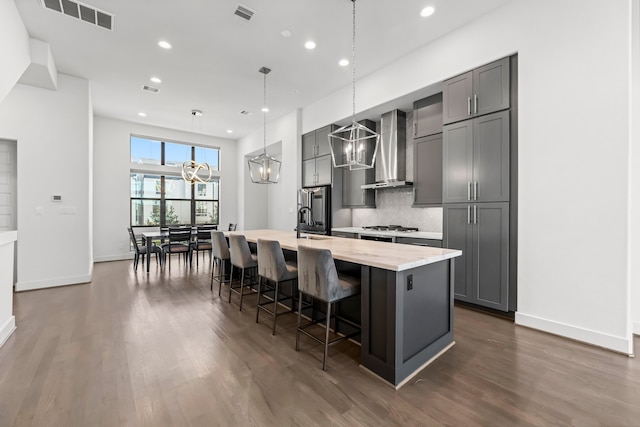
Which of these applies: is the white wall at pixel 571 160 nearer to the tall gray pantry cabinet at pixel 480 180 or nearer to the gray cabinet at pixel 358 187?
the tall gray pantry cabinet at pixel 480 180

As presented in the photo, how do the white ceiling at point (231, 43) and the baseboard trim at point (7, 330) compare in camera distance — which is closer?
the baseboard trim at point (7, 330)

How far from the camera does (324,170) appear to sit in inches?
215

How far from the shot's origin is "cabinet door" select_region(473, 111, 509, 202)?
9.82ft

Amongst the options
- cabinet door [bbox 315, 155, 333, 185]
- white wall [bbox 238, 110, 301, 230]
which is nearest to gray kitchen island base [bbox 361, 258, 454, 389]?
cabinet door [bbox 315, 155, 333, 185]

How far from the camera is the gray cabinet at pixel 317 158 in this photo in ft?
17.7

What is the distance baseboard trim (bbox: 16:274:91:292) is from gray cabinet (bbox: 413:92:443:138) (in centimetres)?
586

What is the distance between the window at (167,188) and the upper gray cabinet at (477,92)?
6.89 metres

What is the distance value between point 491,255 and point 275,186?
6345mm

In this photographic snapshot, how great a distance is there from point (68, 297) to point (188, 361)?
2.95 m

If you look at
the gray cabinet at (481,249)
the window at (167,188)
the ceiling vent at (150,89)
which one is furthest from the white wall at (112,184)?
the gray cabinet at (481,249)

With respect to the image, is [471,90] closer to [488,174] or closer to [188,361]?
[488,174]

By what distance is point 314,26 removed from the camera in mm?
3342

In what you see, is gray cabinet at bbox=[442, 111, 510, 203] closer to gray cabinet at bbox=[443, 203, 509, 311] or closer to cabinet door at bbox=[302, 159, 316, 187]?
gray cabinet at bbox=[443, 203, 509, 311]

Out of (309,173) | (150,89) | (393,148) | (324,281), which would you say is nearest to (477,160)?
(393,148)
